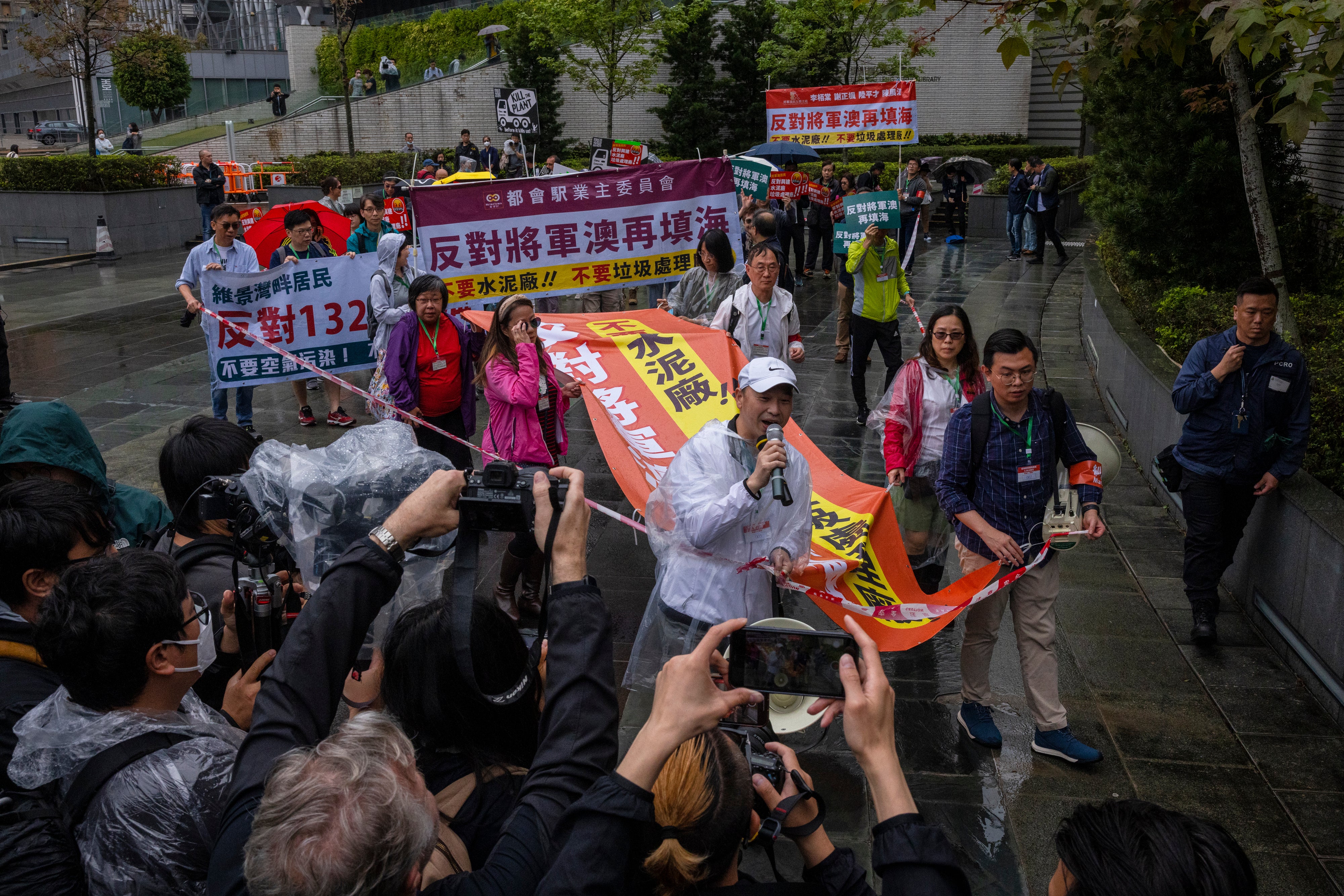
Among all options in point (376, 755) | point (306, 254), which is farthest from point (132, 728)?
point (306, 254)

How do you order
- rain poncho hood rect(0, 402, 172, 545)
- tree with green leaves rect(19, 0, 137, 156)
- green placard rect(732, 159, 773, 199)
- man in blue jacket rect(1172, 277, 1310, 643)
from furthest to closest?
tree with green leaves rect(19, 0, 137, 156) < green placard rect(732, 159, 773, 199) < man in blue jacket rect(1172, 277, 1310, 643) < rain poncho hood rect(0, 402, 172, 545)

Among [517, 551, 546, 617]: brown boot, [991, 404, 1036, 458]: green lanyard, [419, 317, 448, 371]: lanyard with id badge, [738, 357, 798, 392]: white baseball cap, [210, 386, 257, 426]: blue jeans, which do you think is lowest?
[517, 551, 546, 617]: brown boot

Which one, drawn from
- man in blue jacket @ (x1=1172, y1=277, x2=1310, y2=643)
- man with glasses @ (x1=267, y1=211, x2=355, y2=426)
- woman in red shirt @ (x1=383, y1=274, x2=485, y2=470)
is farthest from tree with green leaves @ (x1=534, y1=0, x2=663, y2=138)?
man in blue jacket @ (x1=1172, y1=277, x2=1310, y2=643)

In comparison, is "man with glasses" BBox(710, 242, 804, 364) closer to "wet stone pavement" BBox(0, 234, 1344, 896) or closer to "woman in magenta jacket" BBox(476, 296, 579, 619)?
"wet stone pavement" BBox(0, 234, 1344, 896)

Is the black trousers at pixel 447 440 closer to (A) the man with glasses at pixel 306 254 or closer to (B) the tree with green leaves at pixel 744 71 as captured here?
(A) the man with glasses at pixel 306 254

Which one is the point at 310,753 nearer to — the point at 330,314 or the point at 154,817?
the point at 154,817

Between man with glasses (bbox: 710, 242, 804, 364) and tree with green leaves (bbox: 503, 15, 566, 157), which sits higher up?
tree with green leaves (bbox: 503, 15, 566, 157)

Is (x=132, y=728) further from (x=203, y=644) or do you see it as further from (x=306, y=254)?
(x=306, y=254)

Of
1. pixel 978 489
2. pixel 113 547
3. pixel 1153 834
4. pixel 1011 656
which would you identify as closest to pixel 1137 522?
pixel 1011 656

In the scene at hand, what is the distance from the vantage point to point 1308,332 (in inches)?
272

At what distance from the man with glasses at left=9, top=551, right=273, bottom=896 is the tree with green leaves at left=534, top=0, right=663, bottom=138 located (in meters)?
30.4

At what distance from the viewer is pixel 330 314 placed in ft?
27.0

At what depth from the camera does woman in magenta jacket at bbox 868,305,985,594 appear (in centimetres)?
504

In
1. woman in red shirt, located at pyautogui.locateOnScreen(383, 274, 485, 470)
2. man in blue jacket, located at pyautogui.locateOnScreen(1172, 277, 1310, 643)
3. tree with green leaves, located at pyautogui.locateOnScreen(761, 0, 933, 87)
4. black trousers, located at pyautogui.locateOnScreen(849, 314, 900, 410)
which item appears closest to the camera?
man in blue jacket, located at pyautogui.locateOnScreen(1172, 277, 1310, 643)
